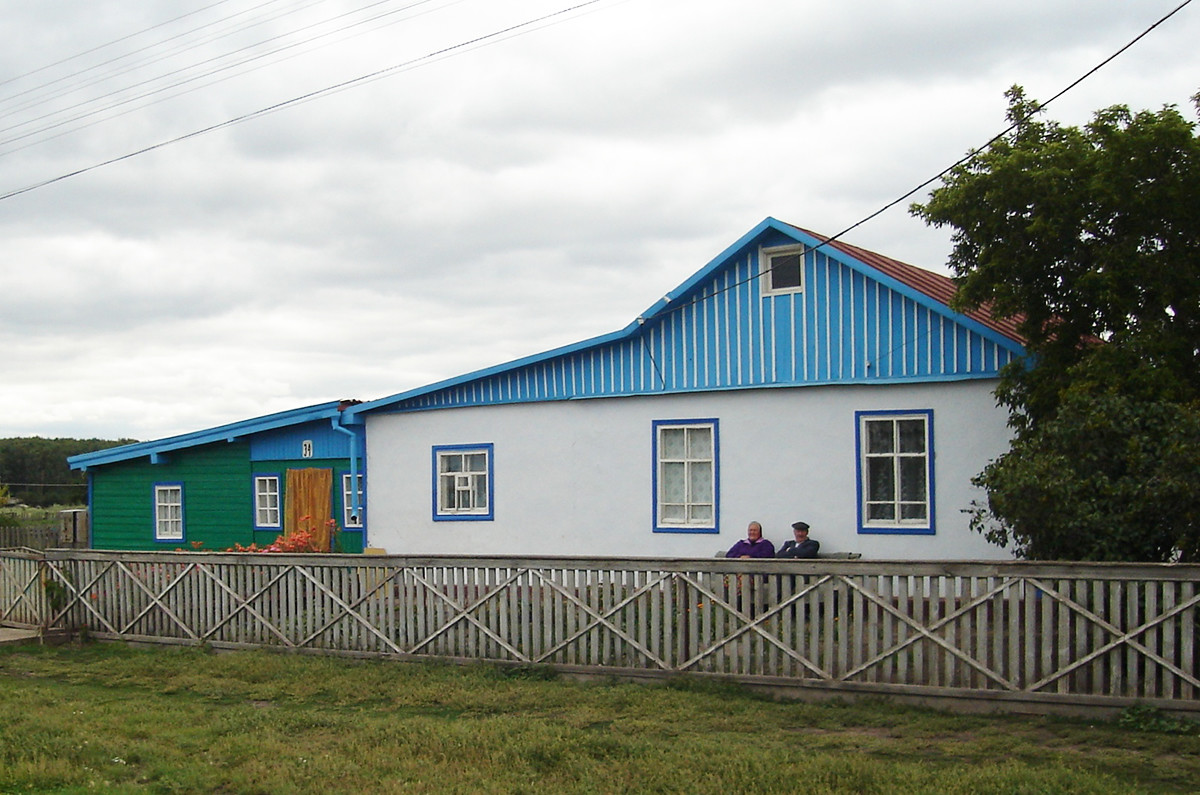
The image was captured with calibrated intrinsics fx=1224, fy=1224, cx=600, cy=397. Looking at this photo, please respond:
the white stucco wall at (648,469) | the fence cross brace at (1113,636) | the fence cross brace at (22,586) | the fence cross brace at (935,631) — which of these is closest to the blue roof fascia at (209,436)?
the white stucco wall at (648,469)

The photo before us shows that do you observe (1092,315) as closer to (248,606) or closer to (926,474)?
(926,474)

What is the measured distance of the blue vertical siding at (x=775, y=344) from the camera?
1463cm

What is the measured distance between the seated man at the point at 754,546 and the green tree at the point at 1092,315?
9.40 feet

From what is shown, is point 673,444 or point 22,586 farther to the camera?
point 673,444

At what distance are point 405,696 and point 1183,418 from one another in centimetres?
688

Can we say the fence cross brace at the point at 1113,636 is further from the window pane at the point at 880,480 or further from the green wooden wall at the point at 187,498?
the green wooden wall at the point at 187,498

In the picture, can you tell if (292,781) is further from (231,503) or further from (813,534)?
(231,503)

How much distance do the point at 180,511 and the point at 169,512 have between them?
14.5 inches

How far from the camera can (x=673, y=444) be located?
54.9 ft

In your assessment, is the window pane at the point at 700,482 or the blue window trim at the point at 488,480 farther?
the blue window trim at the point at 488,480

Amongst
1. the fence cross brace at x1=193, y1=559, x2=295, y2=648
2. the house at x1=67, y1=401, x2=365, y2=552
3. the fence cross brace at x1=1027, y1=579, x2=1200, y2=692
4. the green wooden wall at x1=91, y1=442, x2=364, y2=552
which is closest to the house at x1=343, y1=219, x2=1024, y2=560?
the house at x1=67, y1=401, x2=365, y2=552

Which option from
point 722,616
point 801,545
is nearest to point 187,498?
point 801,545

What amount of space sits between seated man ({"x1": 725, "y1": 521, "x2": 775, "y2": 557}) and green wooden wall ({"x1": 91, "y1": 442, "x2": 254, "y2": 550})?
11.3 metres

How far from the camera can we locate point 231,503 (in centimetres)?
2336
